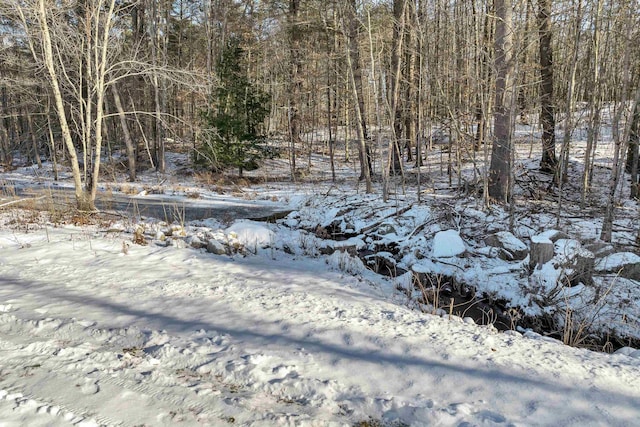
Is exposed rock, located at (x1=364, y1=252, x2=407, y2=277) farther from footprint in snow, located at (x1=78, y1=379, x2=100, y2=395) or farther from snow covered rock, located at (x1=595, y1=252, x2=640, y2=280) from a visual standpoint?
footprint in snow, located at (x1=78, y1=379, x2=100, y2=395)

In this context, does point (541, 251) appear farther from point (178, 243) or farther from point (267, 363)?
point (178, 243)

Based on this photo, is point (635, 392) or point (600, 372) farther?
point (600, 372)

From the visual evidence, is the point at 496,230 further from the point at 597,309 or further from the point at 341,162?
the point at 341,162

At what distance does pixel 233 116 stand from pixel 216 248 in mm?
12126

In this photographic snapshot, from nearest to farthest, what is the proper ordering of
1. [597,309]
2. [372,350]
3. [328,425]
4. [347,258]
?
[328,425], [372,350], [597,309], [347,258]

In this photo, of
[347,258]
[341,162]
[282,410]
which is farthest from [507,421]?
[341,162]

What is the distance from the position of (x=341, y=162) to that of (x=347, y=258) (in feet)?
56.7

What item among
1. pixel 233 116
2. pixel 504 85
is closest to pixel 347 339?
pixel 504 85

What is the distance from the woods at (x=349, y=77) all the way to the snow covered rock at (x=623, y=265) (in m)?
1.22

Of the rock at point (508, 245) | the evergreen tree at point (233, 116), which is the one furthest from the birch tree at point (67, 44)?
the evergreen tree at point (233, 116)

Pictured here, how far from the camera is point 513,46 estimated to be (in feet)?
26.1

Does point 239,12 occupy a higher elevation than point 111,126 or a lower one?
higher

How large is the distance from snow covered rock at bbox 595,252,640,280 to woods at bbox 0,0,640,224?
48.0 inches

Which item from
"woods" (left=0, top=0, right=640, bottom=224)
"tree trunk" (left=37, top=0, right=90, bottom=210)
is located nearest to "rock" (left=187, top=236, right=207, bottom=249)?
"woods" (left=0, top=0, right=640, bottom=224)
